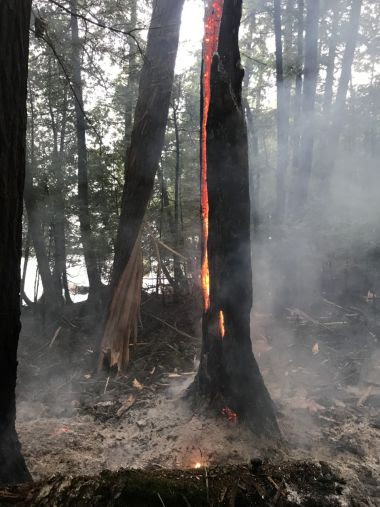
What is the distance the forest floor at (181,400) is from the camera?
448 cm

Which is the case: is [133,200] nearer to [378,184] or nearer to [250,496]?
[250,496]

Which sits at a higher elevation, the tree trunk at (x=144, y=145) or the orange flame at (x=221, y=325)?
the tree trunk at (x=144, y=145)

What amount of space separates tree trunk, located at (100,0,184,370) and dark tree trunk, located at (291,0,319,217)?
7.05m

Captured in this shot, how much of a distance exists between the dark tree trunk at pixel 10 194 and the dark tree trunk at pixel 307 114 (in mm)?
11240

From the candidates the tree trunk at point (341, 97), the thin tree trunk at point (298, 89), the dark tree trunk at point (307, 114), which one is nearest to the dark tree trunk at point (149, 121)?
the thin tree trunk at point (298, 89)

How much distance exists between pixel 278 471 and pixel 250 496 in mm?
235

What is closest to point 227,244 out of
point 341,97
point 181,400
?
point 181,400

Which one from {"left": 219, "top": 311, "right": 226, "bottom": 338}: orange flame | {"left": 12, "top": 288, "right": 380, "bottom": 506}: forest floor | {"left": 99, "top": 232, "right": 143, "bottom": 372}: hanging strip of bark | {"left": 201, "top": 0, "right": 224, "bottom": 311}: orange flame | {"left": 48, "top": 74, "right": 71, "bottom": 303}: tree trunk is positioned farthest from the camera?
{"left": 48, "top": 74, "right": 71, "bottom": 303}: tree trunk

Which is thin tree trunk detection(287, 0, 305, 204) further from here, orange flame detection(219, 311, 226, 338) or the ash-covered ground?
orange flame detection(219, 311, 226, 338)

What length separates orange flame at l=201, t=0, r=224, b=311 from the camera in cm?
477

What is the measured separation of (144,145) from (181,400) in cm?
469

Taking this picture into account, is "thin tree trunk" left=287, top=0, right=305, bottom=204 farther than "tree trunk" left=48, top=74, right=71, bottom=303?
Yes

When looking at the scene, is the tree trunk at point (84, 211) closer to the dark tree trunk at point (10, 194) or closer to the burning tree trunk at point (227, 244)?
the burning tree trunk at point (227, 244)

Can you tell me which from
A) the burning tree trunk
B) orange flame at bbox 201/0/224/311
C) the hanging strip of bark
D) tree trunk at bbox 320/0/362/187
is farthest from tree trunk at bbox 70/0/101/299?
tree trunk at bbox 320/0/362/187
